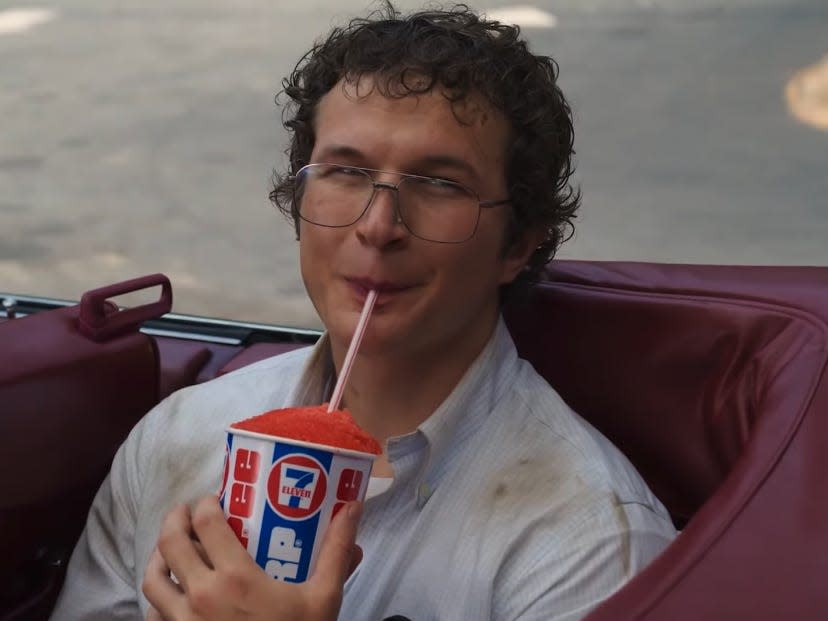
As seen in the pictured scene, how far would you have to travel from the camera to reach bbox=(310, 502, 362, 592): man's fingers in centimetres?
87

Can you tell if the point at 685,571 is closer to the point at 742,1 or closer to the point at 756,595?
the point at 756,595

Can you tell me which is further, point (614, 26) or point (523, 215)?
point (614, 26)

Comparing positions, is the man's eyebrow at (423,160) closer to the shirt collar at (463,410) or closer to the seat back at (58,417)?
the shirt collar at (463,410)

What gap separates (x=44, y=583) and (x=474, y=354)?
698 mm

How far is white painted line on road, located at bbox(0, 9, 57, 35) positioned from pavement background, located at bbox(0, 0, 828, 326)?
0.02 metres

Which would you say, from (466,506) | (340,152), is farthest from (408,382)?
(340,152)

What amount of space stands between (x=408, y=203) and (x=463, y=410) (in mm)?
235

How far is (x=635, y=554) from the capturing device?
1056 millimetres

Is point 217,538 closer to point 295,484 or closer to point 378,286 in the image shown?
point 295,484

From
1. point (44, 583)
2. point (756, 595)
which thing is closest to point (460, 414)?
point (756, 595)

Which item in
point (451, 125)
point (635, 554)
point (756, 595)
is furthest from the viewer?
point (451, 125)

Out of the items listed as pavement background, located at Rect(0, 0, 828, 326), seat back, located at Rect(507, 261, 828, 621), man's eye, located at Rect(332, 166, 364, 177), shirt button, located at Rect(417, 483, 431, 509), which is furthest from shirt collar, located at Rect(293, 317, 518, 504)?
pavement background, located at Rect(0, 0, 828, 326)

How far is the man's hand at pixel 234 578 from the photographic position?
2.81 ft

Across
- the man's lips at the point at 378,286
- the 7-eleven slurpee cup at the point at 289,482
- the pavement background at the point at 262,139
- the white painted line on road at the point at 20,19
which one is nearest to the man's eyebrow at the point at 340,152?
the man's lips at the point at 378,286
